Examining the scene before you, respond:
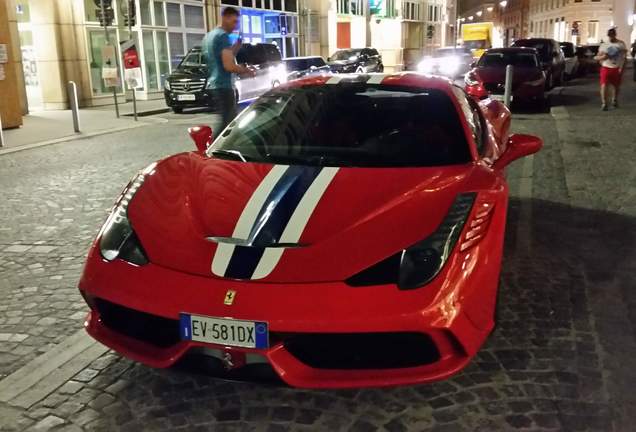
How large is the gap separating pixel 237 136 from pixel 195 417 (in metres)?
1.92

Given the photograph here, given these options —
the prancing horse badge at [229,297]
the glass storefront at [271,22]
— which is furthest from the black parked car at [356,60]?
the prancing horse badge at [229,297]

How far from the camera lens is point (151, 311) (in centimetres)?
264

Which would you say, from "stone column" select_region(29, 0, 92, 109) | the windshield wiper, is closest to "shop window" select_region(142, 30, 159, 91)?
"stone column" select_region(29, 0, 92, 109)

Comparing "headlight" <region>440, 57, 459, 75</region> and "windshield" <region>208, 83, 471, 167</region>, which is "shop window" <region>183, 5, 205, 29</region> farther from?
"windshield" <region>208, 83, 471, 167</region>

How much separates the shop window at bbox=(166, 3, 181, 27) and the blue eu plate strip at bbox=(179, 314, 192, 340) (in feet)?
74.9

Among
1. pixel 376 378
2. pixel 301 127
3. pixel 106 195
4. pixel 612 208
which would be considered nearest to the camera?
pixel 376 378

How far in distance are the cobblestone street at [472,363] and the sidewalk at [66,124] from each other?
581 centimetres

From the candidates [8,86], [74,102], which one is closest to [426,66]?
[74,102]

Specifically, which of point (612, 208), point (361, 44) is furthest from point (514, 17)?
point (612, 208)

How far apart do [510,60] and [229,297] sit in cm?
1526

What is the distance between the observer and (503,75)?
50.5 feet

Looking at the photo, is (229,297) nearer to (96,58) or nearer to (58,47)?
(58,47)

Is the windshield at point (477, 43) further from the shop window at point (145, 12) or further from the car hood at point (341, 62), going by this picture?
the shop window at point (145, 12)

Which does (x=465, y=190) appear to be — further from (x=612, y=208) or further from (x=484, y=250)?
(x=612, y=208)
